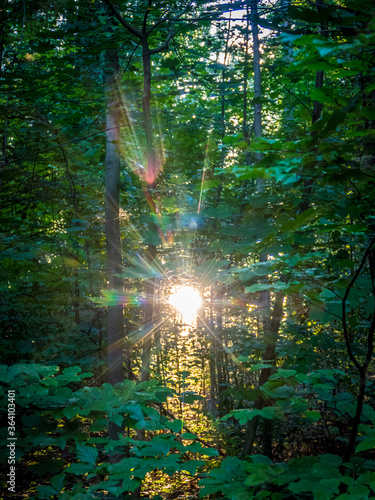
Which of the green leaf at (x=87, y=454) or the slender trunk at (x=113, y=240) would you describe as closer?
the green leaf at (x=87, y=454)

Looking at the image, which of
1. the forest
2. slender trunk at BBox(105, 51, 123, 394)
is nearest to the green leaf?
the forest

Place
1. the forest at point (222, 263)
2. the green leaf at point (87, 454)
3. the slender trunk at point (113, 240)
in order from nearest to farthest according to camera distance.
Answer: the forest at point (222, 263), the green leaf at point (87, 454), the slender trunk at point (113, 240)

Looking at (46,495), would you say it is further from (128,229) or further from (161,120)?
(161,120)

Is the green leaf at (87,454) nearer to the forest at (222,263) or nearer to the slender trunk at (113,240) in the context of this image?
the forest at (222,263)

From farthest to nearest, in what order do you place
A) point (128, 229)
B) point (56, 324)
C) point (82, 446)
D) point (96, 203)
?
point (96, 203) → point (56, 324) → point (128, 229) → point (82, 446)

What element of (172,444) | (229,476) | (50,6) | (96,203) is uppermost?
(50,6)

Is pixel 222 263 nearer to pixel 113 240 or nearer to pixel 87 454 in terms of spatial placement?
pixel 87 454

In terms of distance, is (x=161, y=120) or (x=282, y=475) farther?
(x=161, y=120)

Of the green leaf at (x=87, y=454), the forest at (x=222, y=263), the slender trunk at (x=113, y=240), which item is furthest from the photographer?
the slender trunk at (x=113, y=240)

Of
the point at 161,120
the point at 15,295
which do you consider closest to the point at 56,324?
the point at 15,295

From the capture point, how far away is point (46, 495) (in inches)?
68.9

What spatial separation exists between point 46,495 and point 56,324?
5620 millimetres

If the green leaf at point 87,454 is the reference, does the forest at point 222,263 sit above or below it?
above

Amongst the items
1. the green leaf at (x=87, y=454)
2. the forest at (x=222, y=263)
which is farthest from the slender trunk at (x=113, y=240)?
the green leaf at (x=87, y=454)
